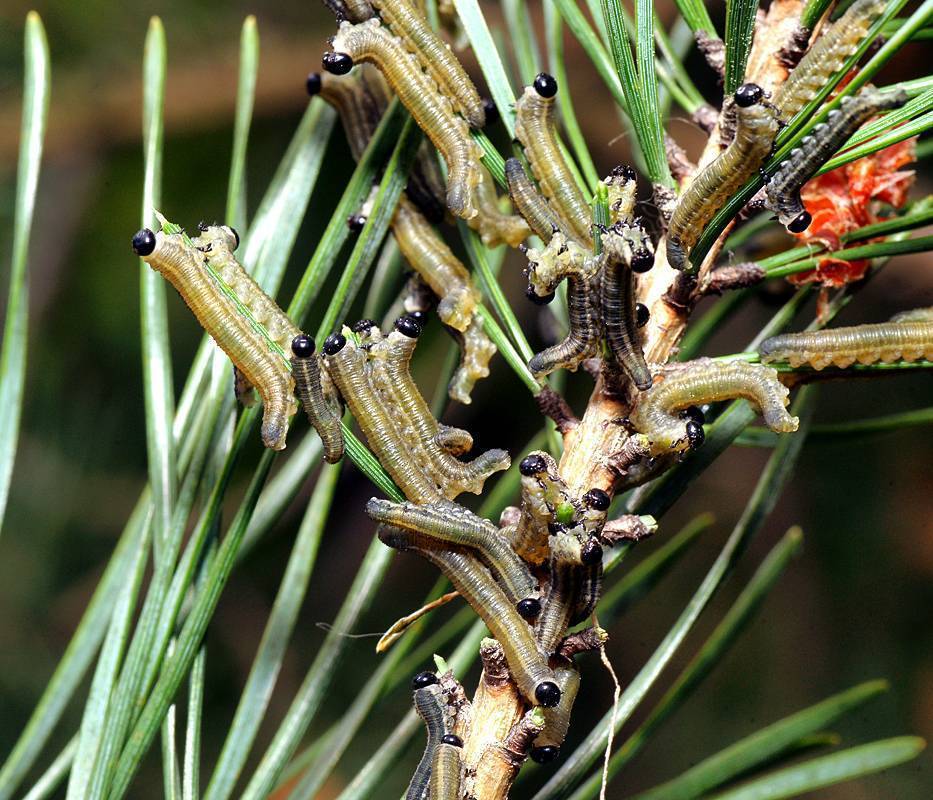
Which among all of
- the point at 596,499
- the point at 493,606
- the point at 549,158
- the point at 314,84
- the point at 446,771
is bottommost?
the point at 446,771

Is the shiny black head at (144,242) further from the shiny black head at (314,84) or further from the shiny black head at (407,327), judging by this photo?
the shiny black head at (314,84)

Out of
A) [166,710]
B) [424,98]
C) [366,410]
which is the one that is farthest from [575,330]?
[166,710]

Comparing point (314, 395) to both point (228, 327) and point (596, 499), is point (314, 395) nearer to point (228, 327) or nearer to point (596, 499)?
point (228, 327)

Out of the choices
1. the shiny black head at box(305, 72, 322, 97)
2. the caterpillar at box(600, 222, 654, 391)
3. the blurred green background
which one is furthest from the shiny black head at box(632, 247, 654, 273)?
the blurred green background

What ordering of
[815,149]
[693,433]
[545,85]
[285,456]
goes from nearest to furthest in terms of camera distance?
[815,149]
[693,433]
[545,85]
[285,456]

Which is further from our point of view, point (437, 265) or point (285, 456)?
point (285, 456)

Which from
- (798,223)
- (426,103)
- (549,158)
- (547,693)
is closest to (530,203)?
(549,158)

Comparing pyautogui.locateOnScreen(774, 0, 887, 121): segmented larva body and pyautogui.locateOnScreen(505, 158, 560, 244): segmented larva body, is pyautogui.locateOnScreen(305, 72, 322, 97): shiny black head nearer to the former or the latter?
pyautogui.locateOnScreen(505, 158, 560, 244): segmented larva body
